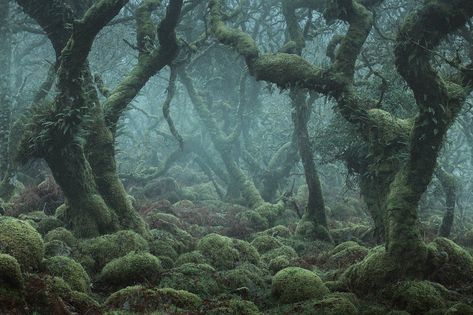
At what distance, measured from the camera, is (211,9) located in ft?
53.9

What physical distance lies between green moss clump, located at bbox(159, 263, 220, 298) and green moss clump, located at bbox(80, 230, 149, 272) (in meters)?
1.87

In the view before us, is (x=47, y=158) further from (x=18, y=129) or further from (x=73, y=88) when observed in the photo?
(x=18, y=129)

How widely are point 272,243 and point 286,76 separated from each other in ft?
17.9

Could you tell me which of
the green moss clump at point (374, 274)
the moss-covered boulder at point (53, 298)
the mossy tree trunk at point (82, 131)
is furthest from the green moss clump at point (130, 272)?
the green moss clump at point (374, 274)

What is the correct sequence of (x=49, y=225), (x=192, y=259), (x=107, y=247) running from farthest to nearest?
(x=49, y=225) → (x=192, y=259) → (x=107, y=247)

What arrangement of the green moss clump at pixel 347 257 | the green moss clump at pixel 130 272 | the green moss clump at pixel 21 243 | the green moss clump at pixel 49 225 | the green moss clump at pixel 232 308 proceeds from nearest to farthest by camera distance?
the green moss clump at pixel 232 308 → the green moss clump at pixel 21 243 → the green moss clump at pixel 130 272 → the green moss clump at pixel 347 257 → the green moss clump at pixel 49 225

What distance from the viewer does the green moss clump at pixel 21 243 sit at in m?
8.56

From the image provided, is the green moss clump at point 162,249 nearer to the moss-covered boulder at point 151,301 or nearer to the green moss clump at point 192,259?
the green moss clump at point 192,259

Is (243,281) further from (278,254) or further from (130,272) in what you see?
(278,254)

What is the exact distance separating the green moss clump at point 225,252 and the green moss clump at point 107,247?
5.19 feet

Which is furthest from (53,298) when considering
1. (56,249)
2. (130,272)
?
(56,249)

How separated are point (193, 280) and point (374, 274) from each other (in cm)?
370

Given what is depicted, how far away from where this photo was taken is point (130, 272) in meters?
9.82

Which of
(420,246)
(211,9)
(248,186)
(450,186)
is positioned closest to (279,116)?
(248,186)
